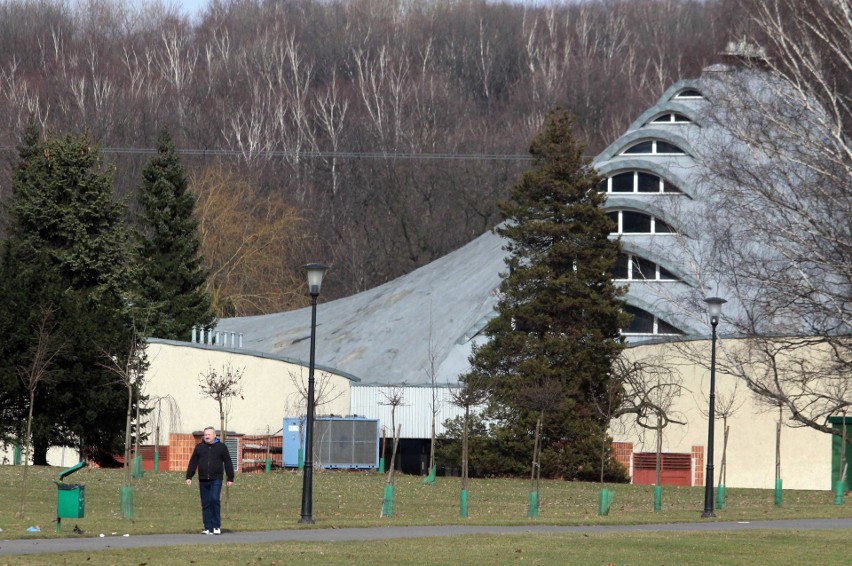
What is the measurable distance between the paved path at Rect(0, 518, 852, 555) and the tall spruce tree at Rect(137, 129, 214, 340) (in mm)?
37833

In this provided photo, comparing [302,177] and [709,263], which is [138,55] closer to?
[302,177]

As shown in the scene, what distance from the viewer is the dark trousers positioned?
73.7 ft

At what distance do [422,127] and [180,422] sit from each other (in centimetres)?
6440

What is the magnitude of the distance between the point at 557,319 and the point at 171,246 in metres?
20.6

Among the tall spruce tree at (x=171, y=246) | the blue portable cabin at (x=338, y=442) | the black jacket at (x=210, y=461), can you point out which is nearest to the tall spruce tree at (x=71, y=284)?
the blue portable cabin at (x=338, y=442)

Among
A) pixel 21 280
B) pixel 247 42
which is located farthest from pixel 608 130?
pixel 21 280

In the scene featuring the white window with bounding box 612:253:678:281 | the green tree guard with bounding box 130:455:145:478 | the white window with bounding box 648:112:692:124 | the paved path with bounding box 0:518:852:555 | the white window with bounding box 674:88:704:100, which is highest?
the white window with bounding box 674:88:704:100

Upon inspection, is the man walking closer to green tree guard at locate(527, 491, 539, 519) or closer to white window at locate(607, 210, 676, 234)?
green tree guard at locate(527, 491, 539, 519)

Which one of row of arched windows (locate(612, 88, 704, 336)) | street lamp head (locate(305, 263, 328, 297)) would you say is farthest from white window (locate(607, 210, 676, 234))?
street lamp head (locate(305, 263, 328, 297))

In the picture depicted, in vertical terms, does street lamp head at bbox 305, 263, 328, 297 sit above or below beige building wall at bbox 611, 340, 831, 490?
above

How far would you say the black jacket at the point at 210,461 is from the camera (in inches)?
881

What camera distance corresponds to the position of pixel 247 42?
135500mm

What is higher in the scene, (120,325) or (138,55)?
(138,55)

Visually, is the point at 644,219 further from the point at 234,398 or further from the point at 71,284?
the point at 71,284
